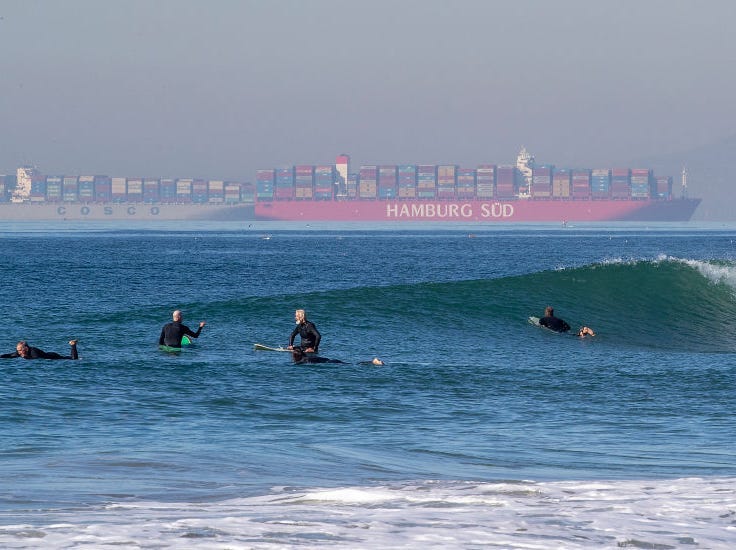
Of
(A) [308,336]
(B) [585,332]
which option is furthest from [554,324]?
(A) [308,336]

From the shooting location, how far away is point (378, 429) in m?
15.9

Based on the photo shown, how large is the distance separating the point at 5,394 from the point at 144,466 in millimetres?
6495

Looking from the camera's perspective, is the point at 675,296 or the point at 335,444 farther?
the point at 675,296

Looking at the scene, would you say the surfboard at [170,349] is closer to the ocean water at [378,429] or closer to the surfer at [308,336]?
the ocean water at [378,429]

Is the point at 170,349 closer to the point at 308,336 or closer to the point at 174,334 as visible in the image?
the point at 174,334

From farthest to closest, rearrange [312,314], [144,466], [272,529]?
[312,314] → [144,466] → [272,529]

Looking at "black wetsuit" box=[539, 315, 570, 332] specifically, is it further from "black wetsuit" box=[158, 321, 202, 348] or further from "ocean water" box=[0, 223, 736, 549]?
"black wetsuit" box=[158, 321, 202, 348]

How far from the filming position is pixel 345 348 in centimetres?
2845

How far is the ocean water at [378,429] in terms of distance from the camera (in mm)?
10023

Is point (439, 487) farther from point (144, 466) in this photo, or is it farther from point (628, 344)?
point (628, 344)

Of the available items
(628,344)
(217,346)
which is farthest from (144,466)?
(628,344)

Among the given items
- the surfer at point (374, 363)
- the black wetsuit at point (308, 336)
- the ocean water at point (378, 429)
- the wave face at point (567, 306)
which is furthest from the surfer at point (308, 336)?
the wave face at point (567, 306)

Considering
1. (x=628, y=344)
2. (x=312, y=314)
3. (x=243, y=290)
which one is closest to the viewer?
(x=628, y=344)

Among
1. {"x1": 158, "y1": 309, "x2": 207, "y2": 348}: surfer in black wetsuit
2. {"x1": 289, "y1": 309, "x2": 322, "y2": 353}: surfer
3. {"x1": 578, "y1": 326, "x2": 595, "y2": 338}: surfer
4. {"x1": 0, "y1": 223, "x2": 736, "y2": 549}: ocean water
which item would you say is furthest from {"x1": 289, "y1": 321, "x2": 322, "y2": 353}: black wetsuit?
{"x1": 578, "y1": 326, "x2": 595, "y2": 338}: surfer
